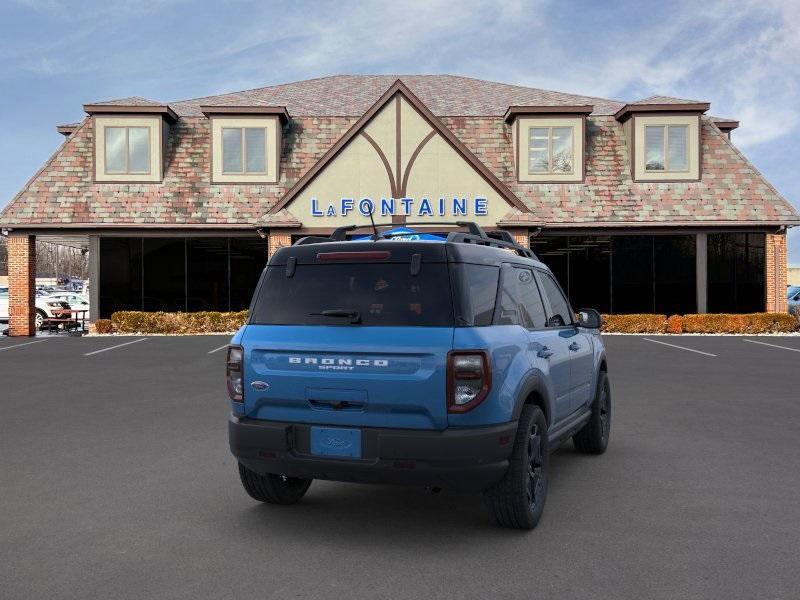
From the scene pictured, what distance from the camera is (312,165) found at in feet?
79.3

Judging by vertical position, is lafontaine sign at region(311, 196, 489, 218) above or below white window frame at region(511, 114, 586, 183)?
below

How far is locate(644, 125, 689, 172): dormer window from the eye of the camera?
2469cm

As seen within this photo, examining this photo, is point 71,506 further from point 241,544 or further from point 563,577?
point 563,577

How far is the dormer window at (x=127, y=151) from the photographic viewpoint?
958 inches

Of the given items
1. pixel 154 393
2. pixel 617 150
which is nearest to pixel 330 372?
pixel 154 393

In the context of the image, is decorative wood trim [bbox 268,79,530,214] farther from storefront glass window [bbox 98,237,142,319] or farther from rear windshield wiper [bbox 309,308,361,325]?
rear windshield wiper [bbox 309,308,361,325]

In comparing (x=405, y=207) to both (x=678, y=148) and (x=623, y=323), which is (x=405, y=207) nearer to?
(x=623, y=323)

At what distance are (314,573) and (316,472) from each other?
654mm

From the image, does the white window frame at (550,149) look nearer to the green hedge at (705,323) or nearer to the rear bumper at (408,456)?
the green hedge at (705,323)

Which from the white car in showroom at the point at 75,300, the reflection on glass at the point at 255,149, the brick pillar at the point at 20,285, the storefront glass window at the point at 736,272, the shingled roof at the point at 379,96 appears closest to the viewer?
the brick pillar at the point at 20,285

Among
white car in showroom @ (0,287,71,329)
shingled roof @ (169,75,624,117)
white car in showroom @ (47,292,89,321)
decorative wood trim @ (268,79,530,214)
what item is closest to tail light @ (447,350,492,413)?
decorative wood trim @ (268,79,530,214)

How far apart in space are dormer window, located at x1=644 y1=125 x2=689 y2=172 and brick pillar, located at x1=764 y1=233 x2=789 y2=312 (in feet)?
12.1

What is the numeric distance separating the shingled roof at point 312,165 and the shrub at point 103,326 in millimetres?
2997

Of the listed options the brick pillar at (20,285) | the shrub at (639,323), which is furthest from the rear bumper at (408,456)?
the brick pillar at (20,285)
